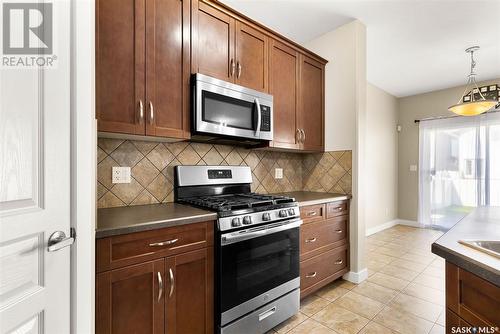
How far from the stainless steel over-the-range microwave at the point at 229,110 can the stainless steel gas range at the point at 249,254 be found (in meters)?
0.42

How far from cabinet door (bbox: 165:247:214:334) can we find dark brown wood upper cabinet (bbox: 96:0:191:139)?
0.82m

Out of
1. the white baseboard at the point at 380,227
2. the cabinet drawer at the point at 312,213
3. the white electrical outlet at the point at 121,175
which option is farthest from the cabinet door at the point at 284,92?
the white baseboard at the point at 380,227

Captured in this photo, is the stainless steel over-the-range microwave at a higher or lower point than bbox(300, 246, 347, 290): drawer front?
higher

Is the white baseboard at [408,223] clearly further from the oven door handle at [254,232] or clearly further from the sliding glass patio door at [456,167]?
the oven door handle at [254,232]

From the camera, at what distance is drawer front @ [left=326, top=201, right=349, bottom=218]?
7.82 ft

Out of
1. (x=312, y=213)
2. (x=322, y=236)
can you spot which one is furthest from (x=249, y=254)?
(x=322, y=236)

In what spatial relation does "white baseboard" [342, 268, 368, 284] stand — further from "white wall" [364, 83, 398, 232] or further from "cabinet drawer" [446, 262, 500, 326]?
"white wall" [364, 83, 398, 232]

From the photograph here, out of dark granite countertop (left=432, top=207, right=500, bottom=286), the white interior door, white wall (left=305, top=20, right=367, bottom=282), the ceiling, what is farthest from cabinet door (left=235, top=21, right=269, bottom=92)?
dark granite countertop (left=432, top=207, right=500, bottom=286)

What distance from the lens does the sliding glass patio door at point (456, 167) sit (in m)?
4.11

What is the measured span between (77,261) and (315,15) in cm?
276

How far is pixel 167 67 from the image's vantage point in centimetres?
166

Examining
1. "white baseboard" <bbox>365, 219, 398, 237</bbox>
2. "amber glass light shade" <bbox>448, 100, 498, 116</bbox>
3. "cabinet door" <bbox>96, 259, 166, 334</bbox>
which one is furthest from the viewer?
"white baseboard" <bbox>365, 219, 398, 237</bbox>

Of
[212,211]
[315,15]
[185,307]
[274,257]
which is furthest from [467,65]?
[185,307]

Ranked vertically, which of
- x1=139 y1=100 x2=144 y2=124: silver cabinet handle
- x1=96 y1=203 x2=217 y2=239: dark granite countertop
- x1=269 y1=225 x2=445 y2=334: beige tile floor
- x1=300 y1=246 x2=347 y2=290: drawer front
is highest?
x1=139 y1=100 x2=144 y2=124: silver cabinet handle
